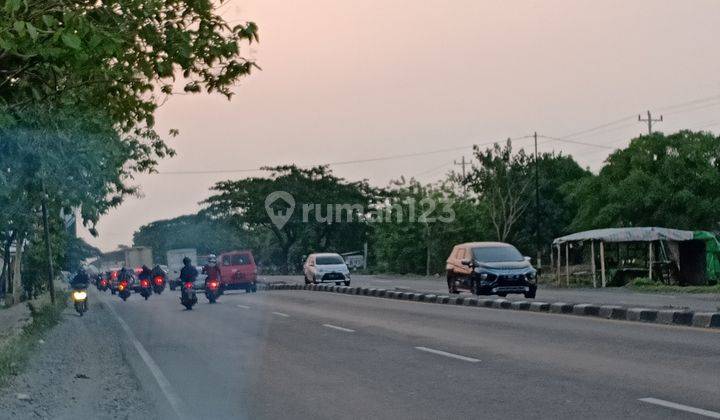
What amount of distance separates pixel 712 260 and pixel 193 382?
31736 mm

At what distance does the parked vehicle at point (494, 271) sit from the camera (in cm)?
3055

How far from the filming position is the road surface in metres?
9.63

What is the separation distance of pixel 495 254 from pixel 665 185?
116 feet

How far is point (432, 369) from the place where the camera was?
504 inches

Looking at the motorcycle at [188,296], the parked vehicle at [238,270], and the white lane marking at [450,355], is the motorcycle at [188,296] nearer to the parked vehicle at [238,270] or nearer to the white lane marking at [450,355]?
the parked vehicle at [238,270]

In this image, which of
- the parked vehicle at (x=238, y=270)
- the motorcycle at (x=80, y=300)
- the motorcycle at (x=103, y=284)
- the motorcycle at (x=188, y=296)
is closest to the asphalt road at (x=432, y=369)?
the motorcycle at (x=188, y=296)

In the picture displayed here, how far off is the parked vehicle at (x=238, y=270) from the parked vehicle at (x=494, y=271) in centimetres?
1773

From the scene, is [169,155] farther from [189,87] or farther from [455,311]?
[189,87]

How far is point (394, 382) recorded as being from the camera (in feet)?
38.2

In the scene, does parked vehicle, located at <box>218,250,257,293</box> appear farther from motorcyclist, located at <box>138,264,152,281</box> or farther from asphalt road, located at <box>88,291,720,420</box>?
asphalt road, located at <box>88,291,720,420</box>

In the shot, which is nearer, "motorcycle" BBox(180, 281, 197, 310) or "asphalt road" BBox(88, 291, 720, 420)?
"asphalt road" BBox(88, 291, 720, 420)

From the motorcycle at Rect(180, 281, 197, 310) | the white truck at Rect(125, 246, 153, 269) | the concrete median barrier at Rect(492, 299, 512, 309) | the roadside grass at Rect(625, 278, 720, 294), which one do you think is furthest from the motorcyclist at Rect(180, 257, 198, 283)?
the white truck at Rect(125, 246, 153, 269)

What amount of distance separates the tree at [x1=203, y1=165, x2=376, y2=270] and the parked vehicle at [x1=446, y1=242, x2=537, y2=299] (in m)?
62.4

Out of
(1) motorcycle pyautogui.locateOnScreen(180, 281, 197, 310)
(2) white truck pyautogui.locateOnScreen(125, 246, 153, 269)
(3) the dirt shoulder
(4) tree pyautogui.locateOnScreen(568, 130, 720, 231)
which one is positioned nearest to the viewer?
(3) the dirt shoulder
